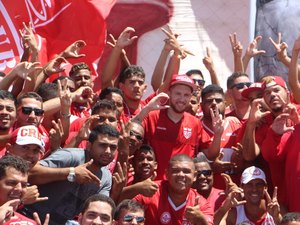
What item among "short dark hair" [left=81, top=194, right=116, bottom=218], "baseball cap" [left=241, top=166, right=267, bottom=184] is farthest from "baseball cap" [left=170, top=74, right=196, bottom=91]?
"short dark hair" [left=81, top=194, right=116, bottom=218]

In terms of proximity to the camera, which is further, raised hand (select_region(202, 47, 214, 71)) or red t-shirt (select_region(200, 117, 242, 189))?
raised hand (select_region(202, 47, 214, 71))

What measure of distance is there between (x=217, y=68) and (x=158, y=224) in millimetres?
3382

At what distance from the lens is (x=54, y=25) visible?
11500 millimetres

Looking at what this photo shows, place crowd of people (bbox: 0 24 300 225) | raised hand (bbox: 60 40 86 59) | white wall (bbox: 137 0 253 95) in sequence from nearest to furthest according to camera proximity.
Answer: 1. crowd of people (bbox: 0 24 300 225)
2. raised hand (bbox: 60 40 86 59)
3. white wall (bbox: 137 0 253 95)

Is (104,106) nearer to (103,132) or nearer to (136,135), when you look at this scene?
(136,135)

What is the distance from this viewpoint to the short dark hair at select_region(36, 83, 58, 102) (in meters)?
9.84

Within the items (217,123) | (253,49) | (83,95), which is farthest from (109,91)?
(253,49)

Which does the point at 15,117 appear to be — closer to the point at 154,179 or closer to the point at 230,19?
the point at 154,179

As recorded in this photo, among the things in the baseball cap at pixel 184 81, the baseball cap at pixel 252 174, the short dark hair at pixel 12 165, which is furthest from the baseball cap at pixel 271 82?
the short dark hair at pixel 12 165

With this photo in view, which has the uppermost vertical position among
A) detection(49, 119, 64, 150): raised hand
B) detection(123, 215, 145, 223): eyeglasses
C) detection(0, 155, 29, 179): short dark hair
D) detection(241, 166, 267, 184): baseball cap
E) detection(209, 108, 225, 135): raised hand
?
detection(0, 155, 29, 179): short dark hair

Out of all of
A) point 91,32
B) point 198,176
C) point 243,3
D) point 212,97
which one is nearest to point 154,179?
point 198,176

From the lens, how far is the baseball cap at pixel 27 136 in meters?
8.44

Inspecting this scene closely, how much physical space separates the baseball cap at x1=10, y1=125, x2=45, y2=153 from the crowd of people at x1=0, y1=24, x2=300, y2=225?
10 millimetres

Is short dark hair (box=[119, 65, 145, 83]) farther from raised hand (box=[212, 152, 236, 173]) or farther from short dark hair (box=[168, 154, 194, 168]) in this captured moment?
short dark hair (box=[168, 154, 194, 168])
